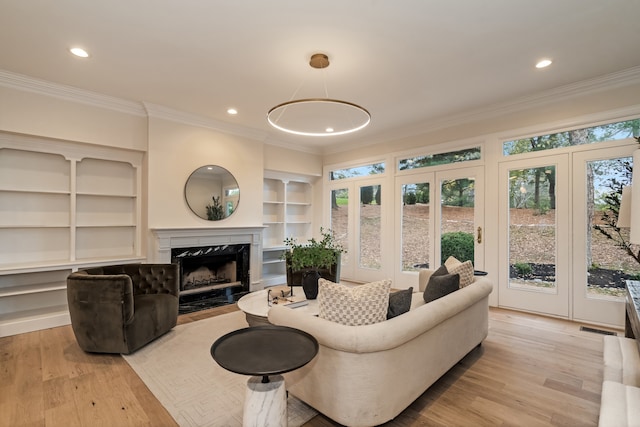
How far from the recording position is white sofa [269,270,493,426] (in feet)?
5.89

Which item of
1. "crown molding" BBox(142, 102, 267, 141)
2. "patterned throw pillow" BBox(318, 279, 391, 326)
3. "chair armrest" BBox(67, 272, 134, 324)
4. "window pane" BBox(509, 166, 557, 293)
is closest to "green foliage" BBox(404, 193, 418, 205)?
"window pane" BBox(509, 166, 557, 293)

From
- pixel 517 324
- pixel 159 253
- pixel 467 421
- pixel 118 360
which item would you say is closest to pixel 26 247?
pixel 159 253

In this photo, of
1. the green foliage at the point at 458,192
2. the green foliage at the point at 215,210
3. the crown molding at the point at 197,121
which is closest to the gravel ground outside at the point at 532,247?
the green foliage at the point at 458,192

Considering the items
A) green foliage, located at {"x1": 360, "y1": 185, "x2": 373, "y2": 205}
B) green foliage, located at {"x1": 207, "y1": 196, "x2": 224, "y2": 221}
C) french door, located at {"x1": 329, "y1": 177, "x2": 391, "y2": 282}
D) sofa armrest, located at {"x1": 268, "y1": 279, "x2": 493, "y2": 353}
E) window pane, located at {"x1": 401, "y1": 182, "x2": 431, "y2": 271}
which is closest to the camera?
sofa armrest, located at {"x1": 268, "y1": 279, "x2": 493, "y2": 353}

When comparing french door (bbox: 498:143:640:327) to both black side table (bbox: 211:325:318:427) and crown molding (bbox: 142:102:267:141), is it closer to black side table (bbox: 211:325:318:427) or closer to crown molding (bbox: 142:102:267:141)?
black side table (bbox: 211:325:318:427)

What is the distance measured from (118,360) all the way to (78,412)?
80cm

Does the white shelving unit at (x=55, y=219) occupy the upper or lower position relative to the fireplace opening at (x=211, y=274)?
upper

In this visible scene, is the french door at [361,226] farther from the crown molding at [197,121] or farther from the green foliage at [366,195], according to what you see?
the crown molding at [197,121]

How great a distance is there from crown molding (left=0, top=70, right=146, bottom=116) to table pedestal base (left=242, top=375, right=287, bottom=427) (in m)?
4.29

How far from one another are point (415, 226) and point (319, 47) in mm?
3557

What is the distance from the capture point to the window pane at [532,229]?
13.3 feet

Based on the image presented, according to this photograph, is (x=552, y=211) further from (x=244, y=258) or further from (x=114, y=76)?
(x=114, y=76)

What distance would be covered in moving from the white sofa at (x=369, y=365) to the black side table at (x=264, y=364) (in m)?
0.21

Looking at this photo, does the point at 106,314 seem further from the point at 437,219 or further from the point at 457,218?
the point at 457,218
